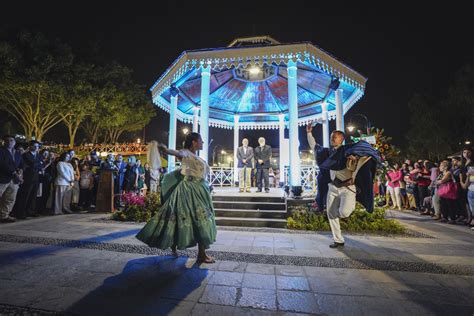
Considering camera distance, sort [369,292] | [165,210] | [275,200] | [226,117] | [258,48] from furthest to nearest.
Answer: [226,117] < [258,48] < [275,200] < [165,210] < [369,292]

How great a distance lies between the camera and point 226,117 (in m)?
14.0

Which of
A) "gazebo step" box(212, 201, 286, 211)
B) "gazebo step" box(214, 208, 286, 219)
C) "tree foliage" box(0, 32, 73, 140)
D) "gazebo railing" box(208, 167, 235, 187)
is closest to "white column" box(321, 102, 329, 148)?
"gazebo railing" box(208, 167, 235, 187)

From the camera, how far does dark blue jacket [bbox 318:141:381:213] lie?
4047 mm

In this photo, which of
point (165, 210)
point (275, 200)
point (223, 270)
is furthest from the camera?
point (275, 200)

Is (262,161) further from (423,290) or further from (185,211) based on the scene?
(423,290)

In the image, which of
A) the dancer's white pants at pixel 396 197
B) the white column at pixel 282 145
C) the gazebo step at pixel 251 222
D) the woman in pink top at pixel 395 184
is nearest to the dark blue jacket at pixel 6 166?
the gazebo step at pixel 251 222

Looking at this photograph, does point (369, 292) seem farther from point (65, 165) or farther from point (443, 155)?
point (443, 155)

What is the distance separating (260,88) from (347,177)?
878 cm

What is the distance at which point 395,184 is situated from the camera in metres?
10.3

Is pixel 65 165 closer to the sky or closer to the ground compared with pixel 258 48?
closer to the ground

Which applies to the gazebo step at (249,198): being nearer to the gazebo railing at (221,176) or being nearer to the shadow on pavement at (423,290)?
the shadow on pavement at (423,290)

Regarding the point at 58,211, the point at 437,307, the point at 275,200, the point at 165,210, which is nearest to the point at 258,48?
the point at 275,200

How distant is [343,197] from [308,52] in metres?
5.02

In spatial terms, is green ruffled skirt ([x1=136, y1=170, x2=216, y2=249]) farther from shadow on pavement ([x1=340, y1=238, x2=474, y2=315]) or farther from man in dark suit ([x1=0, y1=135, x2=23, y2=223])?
man in dark suit ([x1=0, y1=135, x2=23, y2=223])
